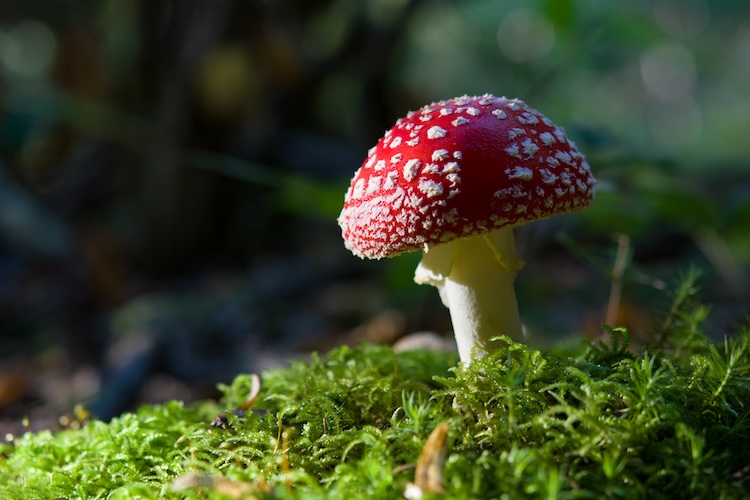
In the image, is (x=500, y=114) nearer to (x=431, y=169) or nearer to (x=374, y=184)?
(x=431, y=169)

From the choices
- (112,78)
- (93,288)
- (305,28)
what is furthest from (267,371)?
(112,78)

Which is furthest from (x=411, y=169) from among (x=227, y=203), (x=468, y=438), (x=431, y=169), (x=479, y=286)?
(x=227, y=203)

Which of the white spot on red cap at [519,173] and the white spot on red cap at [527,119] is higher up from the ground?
the white spot on red cap at [527,119]

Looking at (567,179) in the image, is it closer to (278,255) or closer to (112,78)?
(278,255)

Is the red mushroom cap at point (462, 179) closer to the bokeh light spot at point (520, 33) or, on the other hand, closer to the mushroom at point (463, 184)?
the mushroom at point (463, 184)

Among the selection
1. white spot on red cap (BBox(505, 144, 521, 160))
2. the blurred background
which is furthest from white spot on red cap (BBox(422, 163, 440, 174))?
the blurred background

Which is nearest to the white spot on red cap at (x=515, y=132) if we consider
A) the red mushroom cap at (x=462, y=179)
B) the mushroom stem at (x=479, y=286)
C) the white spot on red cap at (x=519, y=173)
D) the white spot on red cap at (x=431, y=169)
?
the red mushroom cap at (x=462, y=179)
